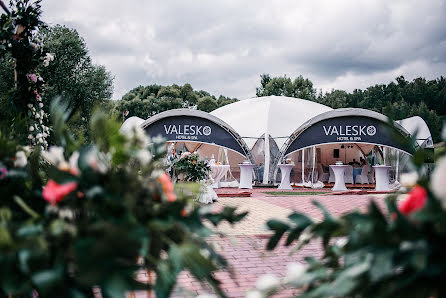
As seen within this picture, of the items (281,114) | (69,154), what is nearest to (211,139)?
(281,114)

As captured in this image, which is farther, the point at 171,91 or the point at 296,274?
the point at 171,91

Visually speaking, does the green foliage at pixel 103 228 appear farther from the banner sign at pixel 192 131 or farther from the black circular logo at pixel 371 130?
the black circular logo at pixel 371 130

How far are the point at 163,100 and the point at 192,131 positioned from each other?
28412 millimetres

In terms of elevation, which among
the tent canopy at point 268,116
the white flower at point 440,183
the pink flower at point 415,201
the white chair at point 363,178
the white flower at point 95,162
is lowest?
the white chair at point 363,178

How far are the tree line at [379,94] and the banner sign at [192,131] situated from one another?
1049 inches


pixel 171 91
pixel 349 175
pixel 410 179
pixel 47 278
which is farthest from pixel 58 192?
pixel 171 91

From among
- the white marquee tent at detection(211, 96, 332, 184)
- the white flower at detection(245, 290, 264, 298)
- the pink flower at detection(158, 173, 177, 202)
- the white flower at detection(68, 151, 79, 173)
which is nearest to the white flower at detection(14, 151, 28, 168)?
the white flower at detection(68, 151, 79, 173)

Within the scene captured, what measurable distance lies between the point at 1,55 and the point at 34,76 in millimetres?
442

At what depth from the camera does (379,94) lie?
50219 millimetres

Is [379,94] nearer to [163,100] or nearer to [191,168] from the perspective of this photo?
[163,100]

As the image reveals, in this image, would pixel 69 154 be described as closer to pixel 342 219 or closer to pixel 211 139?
pixel 342 219

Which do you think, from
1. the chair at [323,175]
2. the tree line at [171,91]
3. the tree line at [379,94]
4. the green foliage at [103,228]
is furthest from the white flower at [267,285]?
the tree line at [379,94]

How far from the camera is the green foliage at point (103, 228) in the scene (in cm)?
99

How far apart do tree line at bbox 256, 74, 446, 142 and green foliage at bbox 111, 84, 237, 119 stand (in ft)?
21.3
